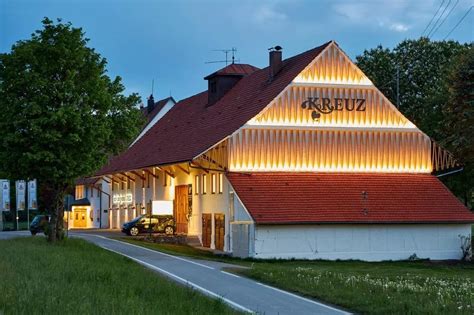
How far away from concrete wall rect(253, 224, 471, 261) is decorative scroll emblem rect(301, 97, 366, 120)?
702cm

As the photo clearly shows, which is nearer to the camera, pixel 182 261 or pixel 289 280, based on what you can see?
pixel 289 280

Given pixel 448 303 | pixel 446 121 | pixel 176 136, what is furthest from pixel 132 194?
pixel 448 303

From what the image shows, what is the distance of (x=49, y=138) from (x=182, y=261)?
24.4 ft

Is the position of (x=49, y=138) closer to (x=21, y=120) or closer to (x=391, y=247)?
(x=21, y=120)

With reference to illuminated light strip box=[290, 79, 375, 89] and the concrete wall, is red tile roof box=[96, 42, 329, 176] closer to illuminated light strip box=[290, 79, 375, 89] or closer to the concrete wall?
illuminated light strip box=[290, 79, 375, 89]

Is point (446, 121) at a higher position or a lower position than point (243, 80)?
lower

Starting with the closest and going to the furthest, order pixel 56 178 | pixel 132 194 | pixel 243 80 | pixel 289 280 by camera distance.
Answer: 1. pixel 289 280
2. pixel 56 178
3. pixel 243 80
4. pixel 132 194

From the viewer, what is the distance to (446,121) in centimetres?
4572

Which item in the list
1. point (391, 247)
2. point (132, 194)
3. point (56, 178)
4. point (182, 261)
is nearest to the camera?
point (182, 261)

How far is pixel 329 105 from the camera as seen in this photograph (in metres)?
42.3

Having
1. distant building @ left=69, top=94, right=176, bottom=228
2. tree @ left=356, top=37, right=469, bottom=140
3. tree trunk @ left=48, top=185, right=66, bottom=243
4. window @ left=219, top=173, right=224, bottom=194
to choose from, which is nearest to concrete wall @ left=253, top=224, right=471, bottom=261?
window @ left=219, top=173, right=224, bottom=194

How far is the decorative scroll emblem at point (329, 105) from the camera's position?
42.0 meters

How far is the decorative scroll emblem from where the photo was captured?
42.0 meters

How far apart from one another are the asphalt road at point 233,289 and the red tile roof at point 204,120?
527 inches
